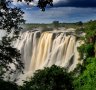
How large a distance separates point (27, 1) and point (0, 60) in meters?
3.20

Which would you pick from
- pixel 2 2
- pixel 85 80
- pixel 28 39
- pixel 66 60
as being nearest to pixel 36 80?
pixel 85 80

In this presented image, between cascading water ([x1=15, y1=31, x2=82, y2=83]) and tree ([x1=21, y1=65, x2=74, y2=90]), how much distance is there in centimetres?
1396

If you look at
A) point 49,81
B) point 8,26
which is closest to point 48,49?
point 49,81

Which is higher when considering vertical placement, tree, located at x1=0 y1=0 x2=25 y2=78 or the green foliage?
the green foliage

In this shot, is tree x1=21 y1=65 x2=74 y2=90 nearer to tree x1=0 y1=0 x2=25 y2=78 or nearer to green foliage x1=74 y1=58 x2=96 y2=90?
green foliage x1=74 y1=58 x2=96 y2=90

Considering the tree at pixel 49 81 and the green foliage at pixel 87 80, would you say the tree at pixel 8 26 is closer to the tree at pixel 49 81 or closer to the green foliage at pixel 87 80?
the tree at pixel 49 81

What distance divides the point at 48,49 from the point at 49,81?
2113cm

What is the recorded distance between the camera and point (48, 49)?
44.7 m

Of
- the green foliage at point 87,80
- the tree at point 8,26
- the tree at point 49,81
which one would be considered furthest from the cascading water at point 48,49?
the tree at point 8,26

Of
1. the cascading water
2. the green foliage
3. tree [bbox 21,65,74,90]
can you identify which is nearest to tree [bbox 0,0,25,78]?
tree [bbox 21,65,74,90]

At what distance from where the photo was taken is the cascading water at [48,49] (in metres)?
39.6

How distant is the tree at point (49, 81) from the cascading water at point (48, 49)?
13957mm

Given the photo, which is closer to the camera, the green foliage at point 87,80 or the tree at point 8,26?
the tree at point 8,26

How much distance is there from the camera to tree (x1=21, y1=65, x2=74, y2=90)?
23.0 meters
